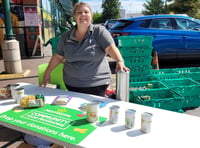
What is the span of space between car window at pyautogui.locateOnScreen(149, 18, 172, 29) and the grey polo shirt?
14.8 ft

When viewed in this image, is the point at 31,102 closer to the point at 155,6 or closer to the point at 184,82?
the point at 184,82

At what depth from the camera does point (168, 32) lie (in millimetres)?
6449

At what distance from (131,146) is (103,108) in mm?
599

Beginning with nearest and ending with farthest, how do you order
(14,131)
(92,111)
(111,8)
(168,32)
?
(92,111)
(14,131)
(168,32)
(111,8)

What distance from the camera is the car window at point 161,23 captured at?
252 inches

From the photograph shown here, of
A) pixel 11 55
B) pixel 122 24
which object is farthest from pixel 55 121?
pixel 122 24

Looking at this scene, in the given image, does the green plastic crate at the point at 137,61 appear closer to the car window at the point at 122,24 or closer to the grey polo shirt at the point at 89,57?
the grey polo shirt at the point at 89,57

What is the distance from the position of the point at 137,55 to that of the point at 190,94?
1.25 m

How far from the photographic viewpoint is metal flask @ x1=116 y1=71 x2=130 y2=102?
1.93 metres

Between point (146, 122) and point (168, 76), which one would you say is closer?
point (146, 122)

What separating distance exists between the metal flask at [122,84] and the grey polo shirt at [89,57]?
354 millimetres

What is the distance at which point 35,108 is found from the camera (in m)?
1.89

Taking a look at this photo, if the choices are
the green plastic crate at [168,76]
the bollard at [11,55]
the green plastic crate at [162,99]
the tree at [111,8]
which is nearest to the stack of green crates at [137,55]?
the green plastic crate at [168,76]

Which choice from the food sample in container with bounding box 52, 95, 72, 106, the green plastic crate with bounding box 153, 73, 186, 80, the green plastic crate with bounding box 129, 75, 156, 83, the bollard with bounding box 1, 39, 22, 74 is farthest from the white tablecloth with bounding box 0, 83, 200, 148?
the bollard with bounding box 1, 39, 22, 74
